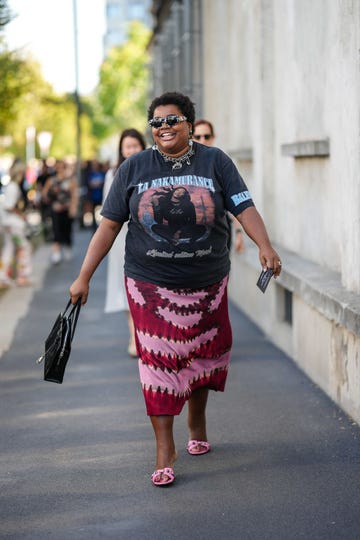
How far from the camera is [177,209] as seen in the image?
18.6 ft

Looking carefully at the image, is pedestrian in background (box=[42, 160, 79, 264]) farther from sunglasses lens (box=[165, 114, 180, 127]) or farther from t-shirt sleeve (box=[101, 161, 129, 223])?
sunglasses lens (box=[165, 114, 180, 127])

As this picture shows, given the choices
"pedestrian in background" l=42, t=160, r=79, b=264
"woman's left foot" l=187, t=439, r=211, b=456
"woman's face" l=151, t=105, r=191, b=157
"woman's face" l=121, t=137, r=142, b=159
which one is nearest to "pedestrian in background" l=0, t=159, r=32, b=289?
"pedestrian in background" l=42, t=160, r=79, b=264

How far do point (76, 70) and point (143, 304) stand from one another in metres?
35.6

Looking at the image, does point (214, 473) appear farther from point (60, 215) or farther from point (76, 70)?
point (76, 70)

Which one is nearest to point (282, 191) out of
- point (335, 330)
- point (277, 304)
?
point (277, 304)

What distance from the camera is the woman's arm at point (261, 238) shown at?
563 cm

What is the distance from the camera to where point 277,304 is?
1030cm

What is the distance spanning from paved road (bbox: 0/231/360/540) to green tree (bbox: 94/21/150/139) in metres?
83.8

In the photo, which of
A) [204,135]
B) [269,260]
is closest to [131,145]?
[204,135]

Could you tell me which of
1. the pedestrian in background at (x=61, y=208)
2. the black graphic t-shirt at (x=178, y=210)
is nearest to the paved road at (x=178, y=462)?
the black graphic t-shirt at (x=178, y=210)

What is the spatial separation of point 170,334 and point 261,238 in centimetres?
65

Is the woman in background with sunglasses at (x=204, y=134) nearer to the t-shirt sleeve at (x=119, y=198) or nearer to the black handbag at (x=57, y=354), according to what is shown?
the t-shirt sleeve at (x=119, y=198)

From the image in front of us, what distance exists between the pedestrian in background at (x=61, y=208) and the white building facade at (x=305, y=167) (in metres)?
6.25

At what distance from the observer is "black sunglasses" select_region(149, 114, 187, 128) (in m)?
5.79
